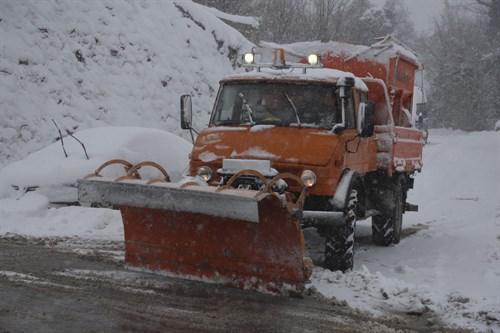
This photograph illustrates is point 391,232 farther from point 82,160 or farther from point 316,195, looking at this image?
point 82,160

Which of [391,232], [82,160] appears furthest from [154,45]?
[391,232]

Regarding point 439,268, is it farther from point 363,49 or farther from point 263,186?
point 363,49

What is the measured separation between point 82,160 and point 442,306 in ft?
19.5

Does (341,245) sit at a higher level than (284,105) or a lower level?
lower

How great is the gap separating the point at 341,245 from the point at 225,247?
1.42 meters

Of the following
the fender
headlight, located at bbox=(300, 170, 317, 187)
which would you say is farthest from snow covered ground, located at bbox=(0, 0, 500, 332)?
headlight, located at bbox=(300, 170, 317, 187)

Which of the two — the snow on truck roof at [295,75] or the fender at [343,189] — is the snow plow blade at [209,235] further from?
the snow on truck roof at [295,75]

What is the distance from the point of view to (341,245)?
22.2 feet

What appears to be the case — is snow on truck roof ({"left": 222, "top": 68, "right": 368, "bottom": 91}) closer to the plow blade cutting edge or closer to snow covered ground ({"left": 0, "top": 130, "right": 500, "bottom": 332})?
the plow blade cutting edge

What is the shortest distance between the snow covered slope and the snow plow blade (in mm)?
7431

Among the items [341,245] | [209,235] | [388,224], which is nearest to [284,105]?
[341,245]

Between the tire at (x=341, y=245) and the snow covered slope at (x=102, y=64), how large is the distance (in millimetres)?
8183

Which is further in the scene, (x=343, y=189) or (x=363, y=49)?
(x=363, y=49)

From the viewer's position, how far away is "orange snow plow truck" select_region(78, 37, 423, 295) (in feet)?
18.8
